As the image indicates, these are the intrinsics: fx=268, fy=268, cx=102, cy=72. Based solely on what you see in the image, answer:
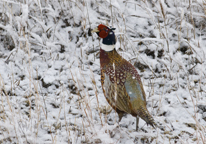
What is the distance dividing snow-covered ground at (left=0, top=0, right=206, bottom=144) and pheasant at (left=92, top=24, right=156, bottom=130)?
0.17 metres

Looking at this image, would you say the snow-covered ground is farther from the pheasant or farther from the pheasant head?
the pheasant head

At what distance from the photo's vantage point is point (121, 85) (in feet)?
8.70

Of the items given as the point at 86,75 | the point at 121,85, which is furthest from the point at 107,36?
the point at 86,75

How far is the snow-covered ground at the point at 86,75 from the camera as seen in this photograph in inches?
97.2

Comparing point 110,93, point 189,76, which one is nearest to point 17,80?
point 110,93

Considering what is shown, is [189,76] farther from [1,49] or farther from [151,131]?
[1,49]

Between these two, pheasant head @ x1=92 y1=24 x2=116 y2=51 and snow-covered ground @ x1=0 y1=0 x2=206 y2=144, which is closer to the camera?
snow-covered ground @ x1=0 y1=0 x2=206 y2=144

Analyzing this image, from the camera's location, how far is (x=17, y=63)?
342 cm

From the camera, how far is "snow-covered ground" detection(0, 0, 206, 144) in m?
2.47

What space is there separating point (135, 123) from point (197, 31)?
204 centimetres

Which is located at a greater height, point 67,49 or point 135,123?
point 67,49

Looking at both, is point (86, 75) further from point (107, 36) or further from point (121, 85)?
point (121, 85)

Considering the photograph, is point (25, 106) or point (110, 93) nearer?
point (110, 93)

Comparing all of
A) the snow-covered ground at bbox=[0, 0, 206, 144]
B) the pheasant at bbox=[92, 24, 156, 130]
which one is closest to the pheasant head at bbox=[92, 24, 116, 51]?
the pheasant at bbox=[92, 24, 156, 130]
